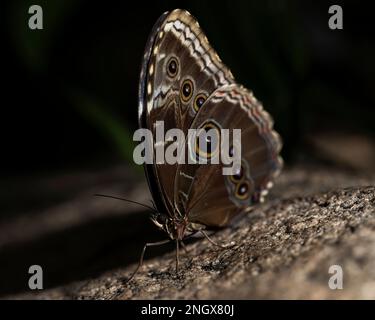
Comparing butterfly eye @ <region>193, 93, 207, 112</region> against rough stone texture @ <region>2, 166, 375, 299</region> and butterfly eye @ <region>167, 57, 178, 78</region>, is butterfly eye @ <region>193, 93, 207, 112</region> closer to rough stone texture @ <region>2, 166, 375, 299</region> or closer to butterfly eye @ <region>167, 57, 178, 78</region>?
butterfly eye @ <region>167, 57, 178, 78</region>

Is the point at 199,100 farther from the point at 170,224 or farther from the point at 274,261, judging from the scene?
the point at 274,261

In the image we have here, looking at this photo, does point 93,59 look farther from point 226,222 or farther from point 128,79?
point 226,222

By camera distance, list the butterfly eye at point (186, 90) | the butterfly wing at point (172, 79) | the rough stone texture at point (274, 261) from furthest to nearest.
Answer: the butterfly eye at point (186, 90) → the butterfly wing at point (172, 79) → the rough stone texture at point (274, 261)

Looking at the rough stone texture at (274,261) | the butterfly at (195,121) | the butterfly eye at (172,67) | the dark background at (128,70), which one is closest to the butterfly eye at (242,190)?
the butterfly at (195,121)

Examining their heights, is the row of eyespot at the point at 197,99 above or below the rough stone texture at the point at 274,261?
above

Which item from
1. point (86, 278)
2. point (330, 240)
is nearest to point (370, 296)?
point (330, 240)

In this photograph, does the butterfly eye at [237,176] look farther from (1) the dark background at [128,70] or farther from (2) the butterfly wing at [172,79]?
(1) the dark background at [128,70]

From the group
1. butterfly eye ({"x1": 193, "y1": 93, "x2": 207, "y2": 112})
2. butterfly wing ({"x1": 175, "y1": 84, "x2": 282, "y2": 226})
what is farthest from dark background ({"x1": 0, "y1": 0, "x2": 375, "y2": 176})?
butterfly eye ({"x1": 193, "y1": 93, "x2": 207, "y2": 112})
